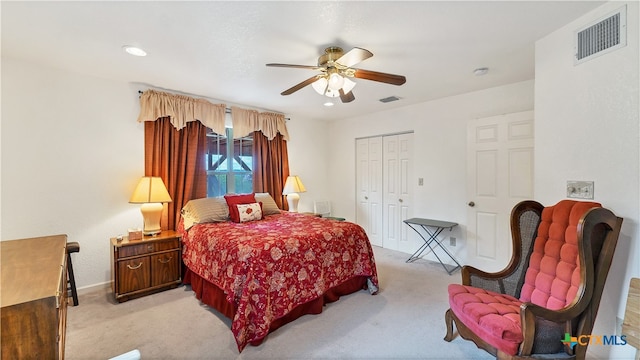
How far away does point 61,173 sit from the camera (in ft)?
8.96

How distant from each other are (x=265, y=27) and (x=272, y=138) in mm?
2484

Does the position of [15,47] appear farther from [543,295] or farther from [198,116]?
[543,295]

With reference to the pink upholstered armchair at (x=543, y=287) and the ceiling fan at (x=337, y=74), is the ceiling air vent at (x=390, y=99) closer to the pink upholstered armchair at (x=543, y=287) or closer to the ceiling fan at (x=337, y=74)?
the ceiling fan at (x=337, y=74)

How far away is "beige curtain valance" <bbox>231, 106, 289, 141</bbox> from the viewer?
3949 millimetres

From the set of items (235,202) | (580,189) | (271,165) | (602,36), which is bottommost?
(235,202)

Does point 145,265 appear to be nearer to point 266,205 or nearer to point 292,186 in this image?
point 266,205

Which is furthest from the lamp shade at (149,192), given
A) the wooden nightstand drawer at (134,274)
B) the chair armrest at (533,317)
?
the chair armrest at (533,317)

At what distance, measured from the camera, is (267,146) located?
435 cm

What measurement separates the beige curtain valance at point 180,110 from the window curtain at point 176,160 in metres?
0.07

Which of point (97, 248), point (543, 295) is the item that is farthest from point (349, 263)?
point (97, 248)

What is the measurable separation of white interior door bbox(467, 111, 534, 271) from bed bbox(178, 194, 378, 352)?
1.58 meters

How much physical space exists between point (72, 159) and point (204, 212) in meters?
1.43

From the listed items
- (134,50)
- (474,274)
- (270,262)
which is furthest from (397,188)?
(134,50)

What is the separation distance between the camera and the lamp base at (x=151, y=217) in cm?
291
